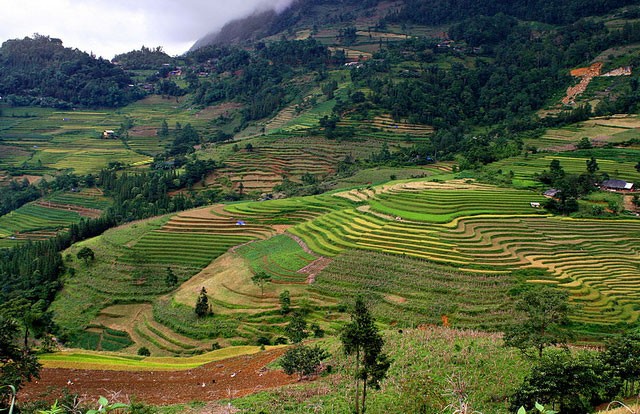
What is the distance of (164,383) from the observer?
17.2 meters

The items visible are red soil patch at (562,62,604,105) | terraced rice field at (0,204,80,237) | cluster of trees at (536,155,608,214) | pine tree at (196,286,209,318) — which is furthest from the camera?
red soil patch at (562,62,604,105)

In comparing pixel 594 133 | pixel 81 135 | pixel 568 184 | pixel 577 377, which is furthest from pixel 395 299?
pixel 81 135

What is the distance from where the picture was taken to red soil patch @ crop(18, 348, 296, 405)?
15.4 m

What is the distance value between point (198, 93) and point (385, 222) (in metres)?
80.4

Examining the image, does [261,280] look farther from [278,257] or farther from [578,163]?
[578,163]

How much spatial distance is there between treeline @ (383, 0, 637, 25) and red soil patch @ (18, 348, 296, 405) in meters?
112

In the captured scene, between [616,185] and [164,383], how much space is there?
3838cm

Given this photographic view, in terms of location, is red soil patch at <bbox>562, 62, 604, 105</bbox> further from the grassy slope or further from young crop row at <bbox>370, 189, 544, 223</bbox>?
the grassy slope

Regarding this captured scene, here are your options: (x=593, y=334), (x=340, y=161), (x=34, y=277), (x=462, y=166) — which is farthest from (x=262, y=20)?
(x=593, y=334)

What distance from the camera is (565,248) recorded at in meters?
29.7

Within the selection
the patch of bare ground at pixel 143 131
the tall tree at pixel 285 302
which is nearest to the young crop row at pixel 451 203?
the tall tree at pixel 285 302

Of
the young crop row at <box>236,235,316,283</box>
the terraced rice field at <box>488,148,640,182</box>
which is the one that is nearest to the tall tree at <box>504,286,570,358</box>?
the young crop row at <box>236,235,316,283</box>

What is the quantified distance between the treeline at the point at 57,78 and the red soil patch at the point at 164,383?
9714cm

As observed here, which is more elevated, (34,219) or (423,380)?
(423,380)
